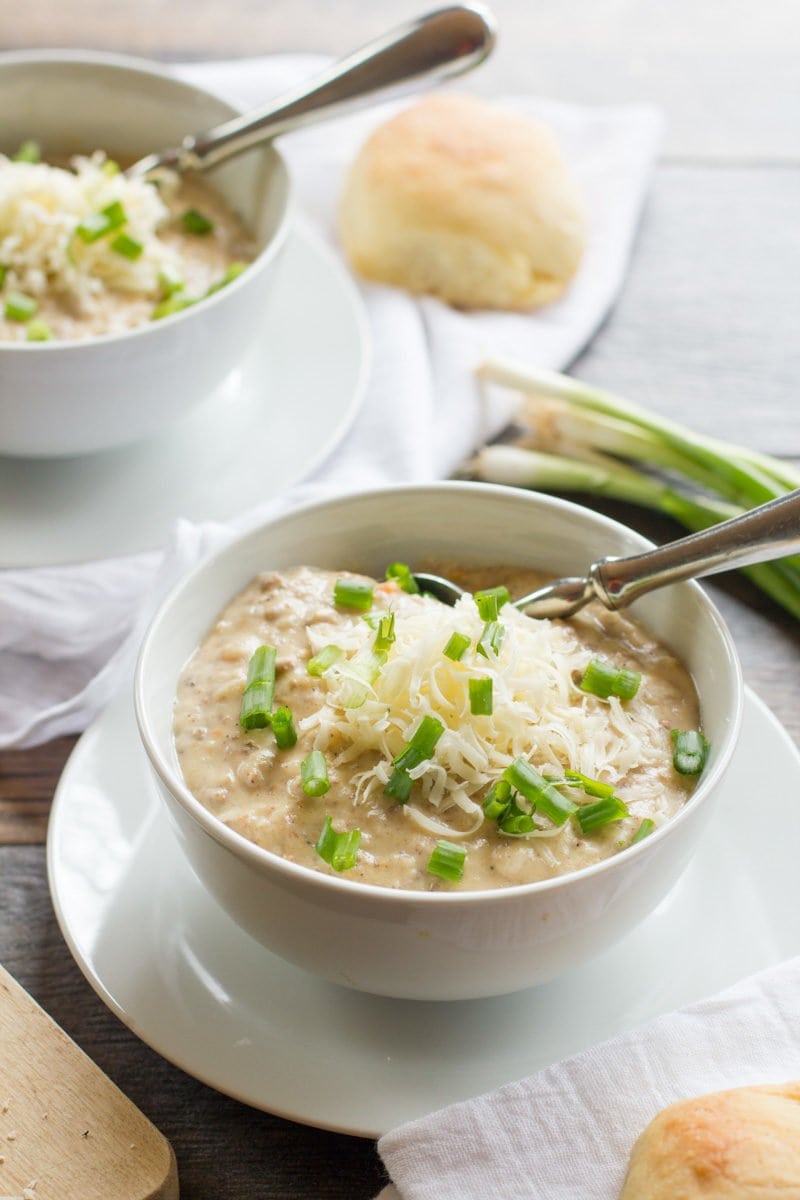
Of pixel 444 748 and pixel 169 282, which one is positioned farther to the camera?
pixel 169 282

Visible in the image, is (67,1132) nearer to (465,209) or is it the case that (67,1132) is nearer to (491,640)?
(491,640)

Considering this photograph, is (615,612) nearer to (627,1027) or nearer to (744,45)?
(627,1027)

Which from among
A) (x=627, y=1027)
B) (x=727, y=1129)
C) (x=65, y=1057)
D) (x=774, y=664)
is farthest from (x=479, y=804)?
(x=774, y=664)

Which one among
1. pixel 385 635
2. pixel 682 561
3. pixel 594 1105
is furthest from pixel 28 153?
pixel 594 1105

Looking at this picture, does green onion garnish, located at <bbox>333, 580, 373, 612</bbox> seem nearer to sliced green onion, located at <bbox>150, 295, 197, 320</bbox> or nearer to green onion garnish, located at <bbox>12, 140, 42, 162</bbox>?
sliced green onion, located at <bbox>150, 295, 197, 320</bbox>

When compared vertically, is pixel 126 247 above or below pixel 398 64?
below

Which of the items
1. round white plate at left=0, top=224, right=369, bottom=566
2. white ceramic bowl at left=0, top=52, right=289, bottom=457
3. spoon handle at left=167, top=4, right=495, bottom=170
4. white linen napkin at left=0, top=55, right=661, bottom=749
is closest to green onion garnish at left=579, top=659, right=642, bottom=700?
white linen napkin at left=0, top=55, right=661, bottom=749

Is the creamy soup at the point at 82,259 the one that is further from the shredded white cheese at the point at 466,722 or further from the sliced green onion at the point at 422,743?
the sliced green onion at the point at 422,743
